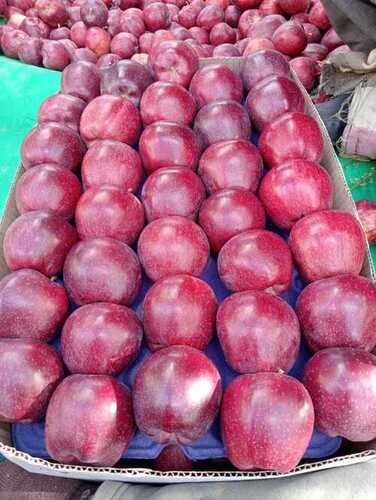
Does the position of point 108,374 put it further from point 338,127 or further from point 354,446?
point 338,127

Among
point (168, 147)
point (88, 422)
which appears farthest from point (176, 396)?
point (168, 147)

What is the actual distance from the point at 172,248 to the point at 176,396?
1.11 feet

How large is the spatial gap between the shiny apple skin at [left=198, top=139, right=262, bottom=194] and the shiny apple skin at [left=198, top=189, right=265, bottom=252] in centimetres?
6

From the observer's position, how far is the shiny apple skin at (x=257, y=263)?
1.00 metres

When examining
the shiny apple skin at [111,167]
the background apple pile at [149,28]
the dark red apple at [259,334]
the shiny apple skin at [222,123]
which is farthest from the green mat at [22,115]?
the dark red apple at [259,334]

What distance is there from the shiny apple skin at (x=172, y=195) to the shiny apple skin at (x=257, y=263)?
0.16 metres

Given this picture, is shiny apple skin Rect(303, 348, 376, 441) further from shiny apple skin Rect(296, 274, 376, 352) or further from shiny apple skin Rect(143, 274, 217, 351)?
shiny apple skin Rect(143, 274, 217, 351)

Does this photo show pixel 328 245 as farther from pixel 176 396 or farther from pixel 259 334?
pixel 176 396

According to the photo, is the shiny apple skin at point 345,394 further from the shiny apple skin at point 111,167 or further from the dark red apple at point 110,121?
the dark red apple at point 110,121

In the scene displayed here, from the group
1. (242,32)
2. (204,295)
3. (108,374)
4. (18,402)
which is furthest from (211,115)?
(242,32)

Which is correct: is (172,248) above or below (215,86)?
below

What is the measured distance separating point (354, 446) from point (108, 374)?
48cm

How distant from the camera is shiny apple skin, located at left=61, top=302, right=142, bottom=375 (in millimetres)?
898

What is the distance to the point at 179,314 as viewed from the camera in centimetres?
93
